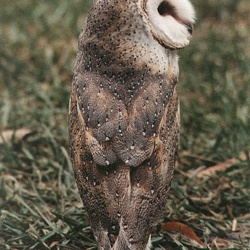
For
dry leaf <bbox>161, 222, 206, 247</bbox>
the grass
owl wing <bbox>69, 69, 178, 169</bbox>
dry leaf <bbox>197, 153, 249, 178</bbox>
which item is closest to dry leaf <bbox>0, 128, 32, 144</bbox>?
the grass

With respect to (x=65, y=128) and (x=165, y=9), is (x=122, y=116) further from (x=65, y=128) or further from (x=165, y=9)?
(x=65, y=128)

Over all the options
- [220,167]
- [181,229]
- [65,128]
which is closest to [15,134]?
[65,128]

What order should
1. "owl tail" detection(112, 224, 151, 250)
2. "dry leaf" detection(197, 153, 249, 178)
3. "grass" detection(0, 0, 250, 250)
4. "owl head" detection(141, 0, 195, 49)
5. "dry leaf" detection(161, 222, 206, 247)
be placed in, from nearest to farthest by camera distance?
"owl tail" detection(112, 224, 151, 250) < "owl head" detection(141, 0, 195, 49) < "dry leaf" detection(161, 222, 206, 247) < "grass" detection(0, 0, 250, 250) < "dry leaf" detection(197, 153, 249, 178)

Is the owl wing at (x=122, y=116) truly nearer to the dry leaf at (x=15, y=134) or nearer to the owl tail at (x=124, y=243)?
the owl tail at (x=124, y=243)

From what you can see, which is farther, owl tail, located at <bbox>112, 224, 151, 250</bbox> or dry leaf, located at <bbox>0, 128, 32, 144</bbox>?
dry leaf, located at <bbox>0, 128, 32, 144</bbox>

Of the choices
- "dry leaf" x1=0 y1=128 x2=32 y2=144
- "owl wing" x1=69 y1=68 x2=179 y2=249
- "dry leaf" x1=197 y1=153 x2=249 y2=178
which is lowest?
"dry leaf" x1=0 y1=128 x2=32 y2=144

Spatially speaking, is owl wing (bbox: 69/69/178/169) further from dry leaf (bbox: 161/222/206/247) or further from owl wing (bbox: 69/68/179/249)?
dry leaf (bbox: 161/222/206/247)

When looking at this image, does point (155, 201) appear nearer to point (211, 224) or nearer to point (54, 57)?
point (211, 224)
